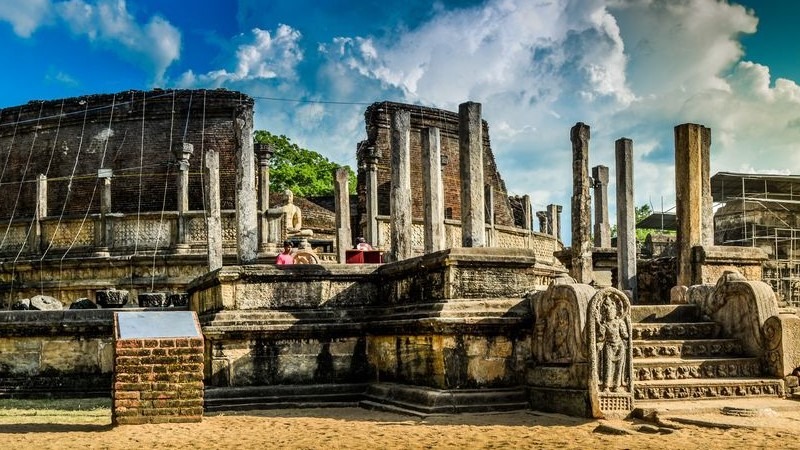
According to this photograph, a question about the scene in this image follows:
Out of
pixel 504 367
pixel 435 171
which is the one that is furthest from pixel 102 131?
pixel 504 367

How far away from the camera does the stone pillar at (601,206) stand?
72.2 ft

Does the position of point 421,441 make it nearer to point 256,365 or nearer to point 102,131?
point 256,365

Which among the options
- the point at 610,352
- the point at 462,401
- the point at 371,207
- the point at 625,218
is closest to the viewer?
the point at 610,352

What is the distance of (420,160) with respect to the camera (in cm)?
3219

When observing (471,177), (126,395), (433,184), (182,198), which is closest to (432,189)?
(433,184)

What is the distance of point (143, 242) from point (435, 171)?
904 cm

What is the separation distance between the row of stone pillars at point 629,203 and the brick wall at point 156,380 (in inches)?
278

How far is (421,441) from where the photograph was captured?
681cm

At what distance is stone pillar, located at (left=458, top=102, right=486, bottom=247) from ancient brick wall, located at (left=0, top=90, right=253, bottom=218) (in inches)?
738

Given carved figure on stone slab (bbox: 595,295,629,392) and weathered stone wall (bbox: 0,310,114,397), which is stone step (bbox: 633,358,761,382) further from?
weathered stone wall (bbox: 0,310,114,397)

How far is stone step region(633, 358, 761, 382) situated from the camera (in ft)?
26.9

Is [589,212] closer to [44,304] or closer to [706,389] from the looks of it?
[706,389]

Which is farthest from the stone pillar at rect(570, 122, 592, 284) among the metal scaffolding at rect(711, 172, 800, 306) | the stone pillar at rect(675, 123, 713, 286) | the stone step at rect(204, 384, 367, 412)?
the metal scaffolding at rect(711, 172, 800, 306)

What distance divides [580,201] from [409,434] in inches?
377
